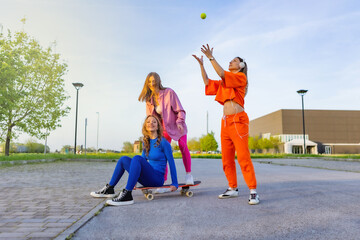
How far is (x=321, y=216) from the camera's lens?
11.0ft

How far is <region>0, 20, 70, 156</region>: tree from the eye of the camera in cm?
1914

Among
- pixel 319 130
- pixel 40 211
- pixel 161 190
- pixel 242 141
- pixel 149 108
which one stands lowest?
pixel 40 211

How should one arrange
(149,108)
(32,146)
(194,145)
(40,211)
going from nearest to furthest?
(40,211) < (149,108) < (32,146) < (194,145)

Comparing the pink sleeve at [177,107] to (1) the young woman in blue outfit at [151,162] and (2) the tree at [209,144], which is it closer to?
(1) the young woman in blue outfit at [151,162]

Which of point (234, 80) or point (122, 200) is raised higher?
point (234, 80)

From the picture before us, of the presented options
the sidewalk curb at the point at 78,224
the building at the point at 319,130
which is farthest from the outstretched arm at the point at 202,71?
the building at the point at 319,130

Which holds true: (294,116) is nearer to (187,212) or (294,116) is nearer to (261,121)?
(261,121)

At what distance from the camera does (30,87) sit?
20781mm

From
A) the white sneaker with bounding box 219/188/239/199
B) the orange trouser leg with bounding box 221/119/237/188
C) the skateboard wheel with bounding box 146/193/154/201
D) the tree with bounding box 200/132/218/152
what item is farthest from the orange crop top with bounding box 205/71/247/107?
the tree with bounding box 200/132/218/152

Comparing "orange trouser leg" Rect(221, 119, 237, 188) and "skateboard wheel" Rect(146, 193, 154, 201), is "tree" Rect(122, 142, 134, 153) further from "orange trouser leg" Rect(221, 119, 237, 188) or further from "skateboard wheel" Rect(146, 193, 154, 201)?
"orange trouser leg" Rect(221, 119, 237, 188)

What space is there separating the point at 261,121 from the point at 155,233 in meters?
95.2

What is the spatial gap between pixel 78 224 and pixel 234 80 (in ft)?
8.92

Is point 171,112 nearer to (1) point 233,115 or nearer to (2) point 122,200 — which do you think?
(1) point 233,115

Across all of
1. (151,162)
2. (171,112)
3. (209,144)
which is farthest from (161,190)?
(209,144)
